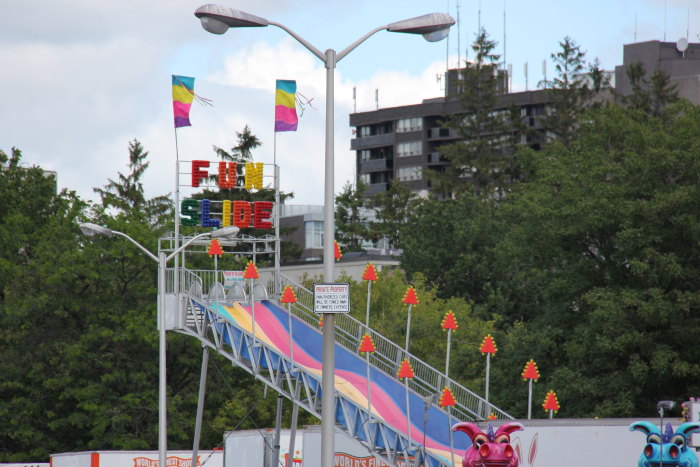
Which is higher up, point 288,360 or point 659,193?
point 659,193

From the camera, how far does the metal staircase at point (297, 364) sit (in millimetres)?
32250

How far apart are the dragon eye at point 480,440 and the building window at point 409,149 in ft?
425

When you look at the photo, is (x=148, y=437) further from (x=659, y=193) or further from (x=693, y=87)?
(x=693, y=87)

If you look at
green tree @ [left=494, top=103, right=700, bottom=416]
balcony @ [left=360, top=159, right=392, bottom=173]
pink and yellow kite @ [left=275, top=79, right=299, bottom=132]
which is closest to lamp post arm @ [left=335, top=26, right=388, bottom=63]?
pink and yellow kite @ [left=275, top=79, right=299, bottom=132]

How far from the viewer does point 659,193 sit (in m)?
48.8

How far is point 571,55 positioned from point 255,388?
59.5 meters

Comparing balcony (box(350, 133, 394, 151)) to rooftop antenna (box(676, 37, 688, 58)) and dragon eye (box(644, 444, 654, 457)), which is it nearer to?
rooftop antenna (box(676, 37, 688, 58))

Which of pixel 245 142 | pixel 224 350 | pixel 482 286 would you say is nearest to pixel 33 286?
pixel 224 350

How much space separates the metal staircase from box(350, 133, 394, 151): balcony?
117 metres

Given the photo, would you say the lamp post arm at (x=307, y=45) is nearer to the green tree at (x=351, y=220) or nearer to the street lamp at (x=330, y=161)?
the street lamp at (x=330, y=161)

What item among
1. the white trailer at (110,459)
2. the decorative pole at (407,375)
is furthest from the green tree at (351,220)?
the decorative pole at (407,375)

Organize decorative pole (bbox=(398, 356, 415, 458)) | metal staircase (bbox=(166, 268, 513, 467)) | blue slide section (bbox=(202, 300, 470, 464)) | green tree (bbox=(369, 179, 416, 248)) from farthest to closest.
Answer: green tree (bbox=(369, 179, 416, 248)) < blue slide section (bbox=(202, 300, 470, 464)) < metal staircase (bbox=(166, 268, 513, 467)) < decorative pole (bbox=(398, 356, 415, 458))

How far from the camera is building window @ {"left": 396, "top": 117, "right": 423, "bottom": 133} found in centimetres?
15462

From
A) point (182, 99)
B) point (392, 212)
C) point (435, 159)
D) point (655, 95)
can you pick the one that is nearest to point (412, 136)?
point (435, 159)
